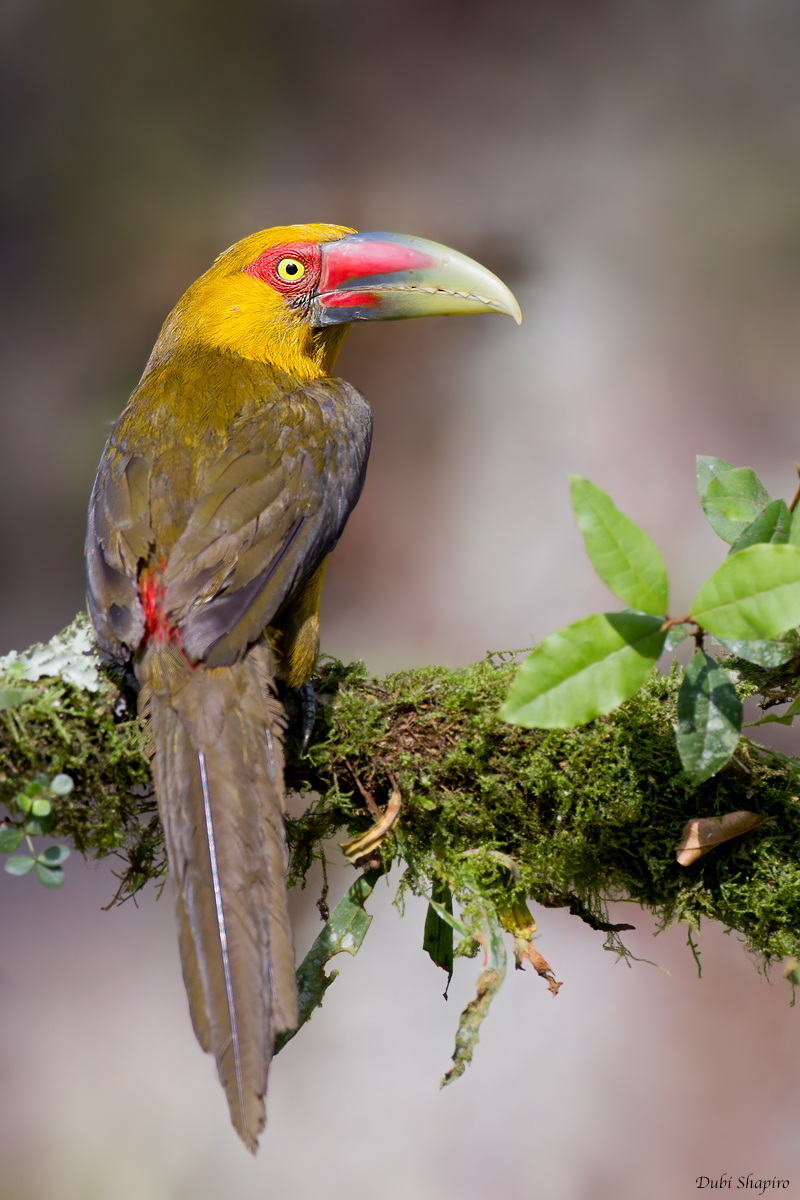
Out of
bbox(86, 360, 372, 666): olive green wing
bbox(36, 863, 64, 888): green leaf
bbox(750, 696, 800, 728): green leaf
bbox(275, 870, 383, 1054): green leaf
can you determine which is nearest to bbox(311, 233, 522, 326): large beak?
bbox(86, 360, 372, 666): olive green wing

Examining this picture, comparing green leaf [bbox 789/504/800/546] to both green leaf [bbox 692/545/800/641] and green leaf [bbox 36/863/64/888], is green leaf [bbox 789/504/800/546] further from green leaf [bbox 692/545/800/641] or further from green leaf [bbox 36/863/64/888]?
green leaf [bbox 36/863/64/888]

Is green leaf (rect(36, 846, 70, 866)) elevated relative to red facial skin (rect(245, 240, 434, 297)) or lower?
lower

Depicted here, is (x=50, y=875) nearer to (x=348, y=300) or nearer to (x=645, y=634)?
(x=645, y=634)

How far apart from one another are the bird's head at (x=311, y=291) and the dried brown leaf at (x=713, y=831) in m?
1.29

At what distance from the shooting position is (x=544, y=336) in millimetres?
4230

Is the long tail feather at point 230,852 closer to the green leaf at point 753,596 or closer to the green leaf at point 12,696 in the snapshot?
the green leaf at point 12,696

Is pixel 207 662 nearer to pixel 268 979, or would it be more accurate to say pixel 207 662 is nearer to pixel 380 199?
pixel 268 979

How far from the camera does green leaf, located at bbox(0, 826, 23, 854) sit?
136 cm

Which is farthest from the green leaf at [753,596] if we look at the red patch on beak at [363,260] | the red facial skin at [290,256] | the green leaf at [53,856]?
the red facial skin at [290,256]

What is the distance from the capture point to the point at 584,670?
1212 mm

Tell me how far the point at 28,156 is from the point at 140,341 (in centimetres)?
87

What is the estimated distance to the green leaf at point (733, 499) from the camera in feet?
5.09

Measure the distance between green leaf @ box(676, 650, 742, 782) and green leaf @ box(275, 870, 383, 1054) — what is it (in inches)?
24.6

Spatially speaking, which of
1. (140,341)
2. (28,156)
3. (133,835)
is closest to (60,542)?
(140,341)
